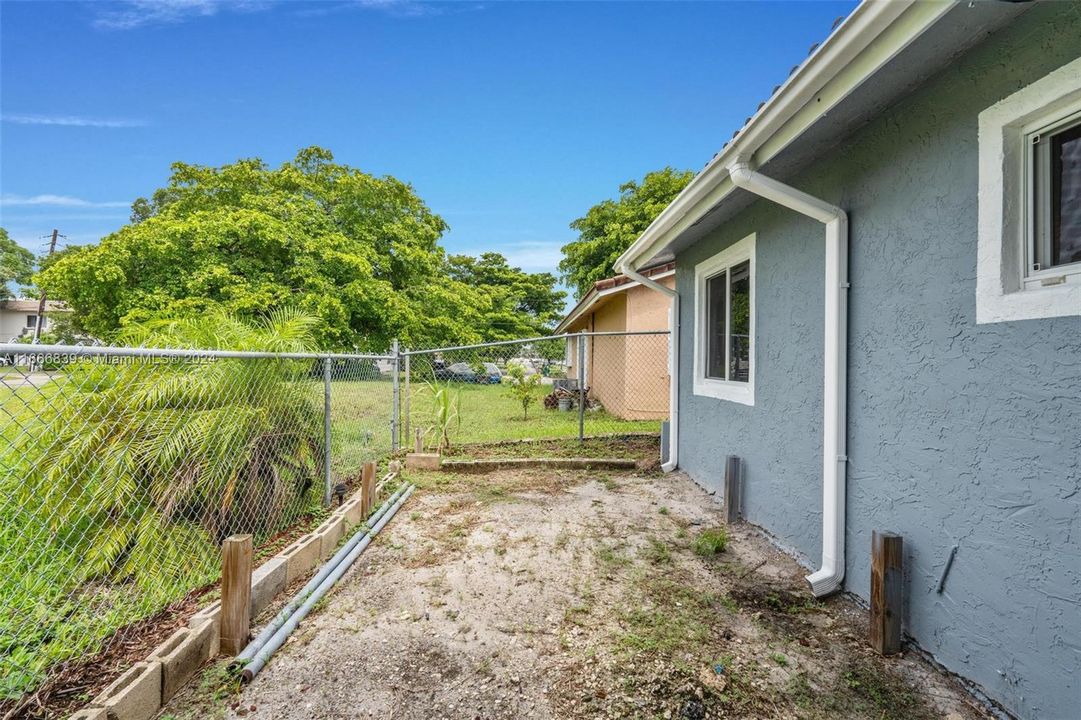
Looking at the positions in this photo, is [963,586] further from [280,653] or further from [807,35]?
[807,35]

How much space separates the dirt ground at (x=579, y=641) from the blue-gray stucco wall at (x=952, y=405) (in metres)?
0.33

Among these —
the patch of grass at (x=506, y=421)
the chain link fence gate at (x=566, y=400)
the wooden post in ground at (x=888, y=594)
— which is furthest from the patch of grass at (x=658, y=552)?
the chain link fence gate at (x=566, y=400)

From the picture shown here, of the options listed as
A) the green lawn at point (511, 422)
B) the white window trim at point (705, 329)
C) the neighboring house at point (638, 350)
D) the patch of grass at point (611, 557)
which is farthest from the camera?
the neighboring house at point (638, 350)

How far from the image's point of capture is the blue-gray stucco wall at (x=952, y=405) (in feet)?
5.63

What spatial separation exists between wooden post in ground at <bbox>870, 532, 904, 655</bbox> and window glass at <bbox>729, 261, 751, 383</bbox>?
221 centimetres

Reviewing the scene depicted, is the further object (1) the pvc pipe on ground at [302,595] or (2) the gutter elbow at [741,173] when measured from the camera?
(2) the gutter elbow at [741,173]

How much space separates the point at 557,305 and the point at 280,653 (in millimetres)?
33361

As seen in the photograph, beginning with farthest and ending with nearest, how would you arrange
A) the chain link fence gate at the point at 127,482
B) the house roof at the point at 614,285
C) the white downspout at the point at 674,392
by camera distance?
1. the house roof at the point at 614,285
2. the white downspout at the point at 674,392
3. the chain link fence gate at the point at 127,482

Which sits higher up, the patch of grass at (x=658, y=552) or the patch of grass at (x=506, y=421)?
the patch of grass at (x=506, y=421)

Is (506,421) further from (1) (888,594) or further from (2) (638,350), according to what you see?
(1) (888,594)

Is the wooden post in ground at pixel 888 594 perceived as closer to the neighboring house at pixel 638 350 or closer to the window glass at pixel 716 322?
the window glass at pixel 716 322

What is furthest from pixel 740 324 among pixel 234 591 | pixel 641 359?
pixel 641 359

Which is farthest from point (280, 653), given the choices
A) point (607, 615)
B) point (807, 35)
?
point (807, 35)

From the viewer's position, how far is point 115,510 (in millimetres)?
2857
